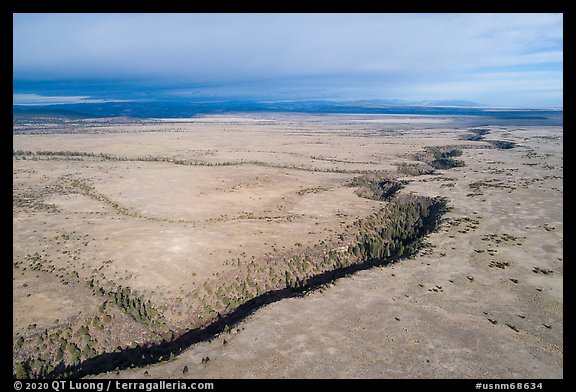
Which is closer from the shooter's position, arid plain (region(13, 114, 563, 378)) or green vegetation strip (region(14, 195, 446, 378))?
arid plain (region(13, 114, 563, 378))

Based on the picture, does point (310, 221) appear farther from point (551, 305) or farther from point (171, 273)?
point (551, 305)

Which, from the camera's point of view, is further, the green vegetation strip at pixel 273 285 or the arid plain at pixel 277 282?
the green vegetation strip at pixel 273 285

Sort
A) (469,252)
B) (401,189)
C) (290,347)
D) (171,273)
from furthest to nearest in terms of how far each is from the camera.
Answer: (401,189) < (469,252) < (171,273) < (290,347)

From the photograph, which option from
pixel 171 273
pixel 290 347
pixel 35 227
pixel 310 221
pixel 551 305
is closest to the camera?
pixel 290 347

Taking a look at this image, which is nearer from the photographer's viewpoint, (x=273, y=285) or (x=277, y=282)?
(x=273, y=285)

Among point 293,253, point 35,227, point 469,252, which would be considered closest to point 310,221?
point 293,253
